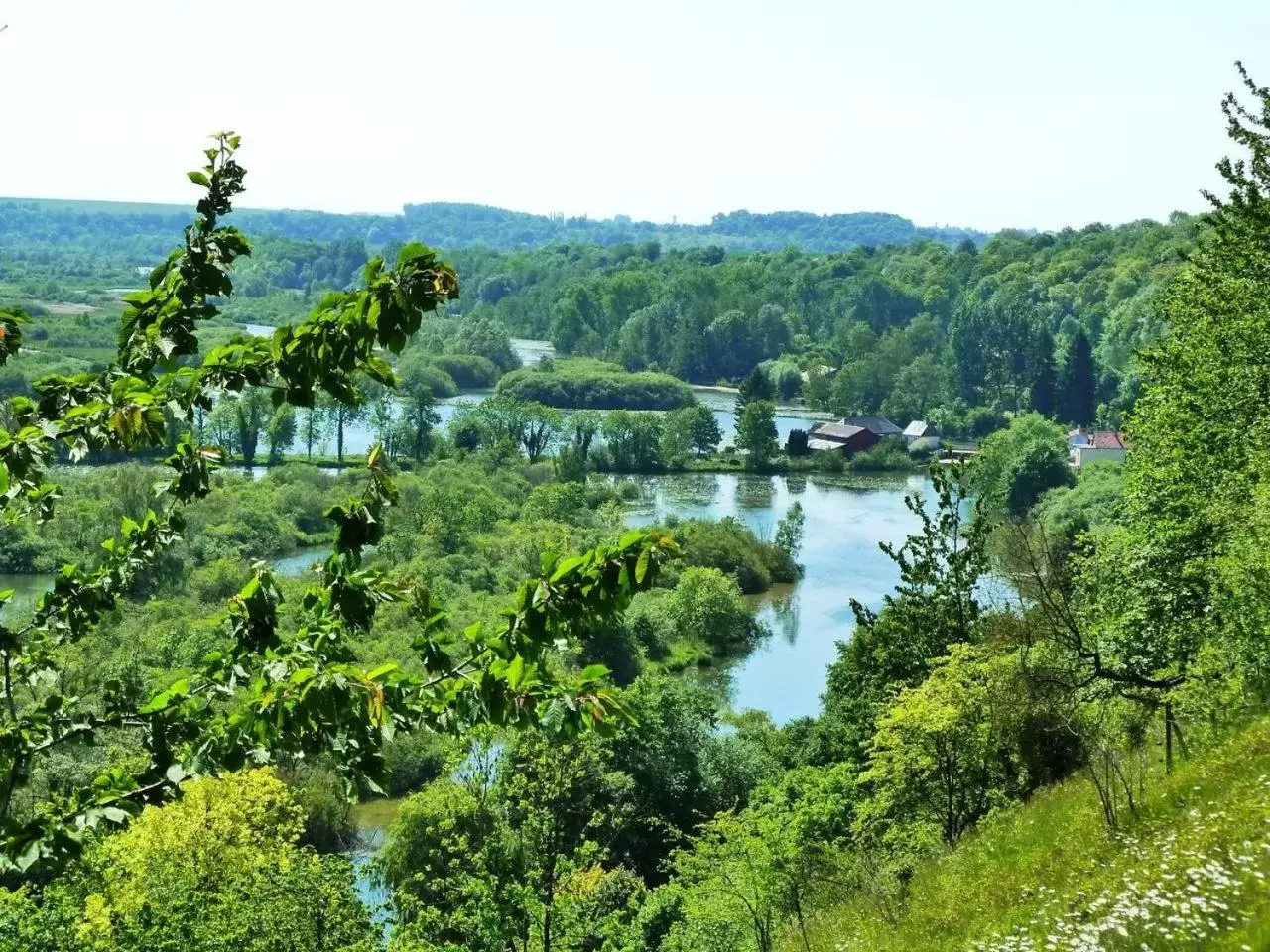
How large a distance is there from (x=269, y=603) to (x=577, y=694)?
1177mm

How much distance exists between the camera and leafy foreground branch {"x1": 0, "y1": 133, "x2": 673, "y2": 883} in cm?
368

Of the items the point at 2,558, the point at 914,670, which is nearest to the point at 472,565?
the point at 2,558

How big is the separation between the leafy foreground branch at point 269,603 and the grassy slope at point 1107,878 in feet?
13.8

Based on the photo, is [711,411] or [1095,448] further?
[711,411]

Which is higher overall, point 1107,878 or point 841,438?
point 1107,878

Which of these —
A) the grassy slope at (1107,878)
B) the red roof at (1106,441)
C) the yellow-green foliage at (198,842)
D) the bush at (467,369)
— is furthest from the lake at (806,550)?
the bush at (467,369)

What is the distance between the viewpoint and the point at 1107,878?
854cm

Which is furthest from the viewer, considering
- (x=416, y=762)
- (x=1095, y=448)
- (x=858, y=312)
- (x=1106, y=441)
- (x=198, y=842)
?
(x=858, y=312)

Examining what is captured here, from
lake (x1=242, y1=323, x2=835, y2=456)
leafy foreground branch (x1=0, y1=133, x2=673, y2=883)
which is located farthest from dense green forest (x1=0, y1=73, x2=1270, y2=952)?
lake (x1=242, y1=323, x2=835, y2=456)

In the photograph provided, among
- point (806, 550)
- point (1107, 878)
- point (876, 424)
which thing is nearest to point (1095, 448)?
point (876, 424)

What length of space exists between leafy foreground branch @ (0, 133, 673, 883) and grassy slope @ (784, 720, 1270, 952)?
13.8 ft

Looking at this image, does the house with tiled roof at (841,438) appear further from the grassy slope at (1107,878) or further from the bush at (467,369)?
the grassy slope at (1107,878)

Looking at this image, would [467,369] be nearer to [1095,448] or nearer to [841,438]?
[841,438]

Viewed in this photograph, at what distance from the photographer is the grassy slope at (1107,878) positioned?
6.97 meters
